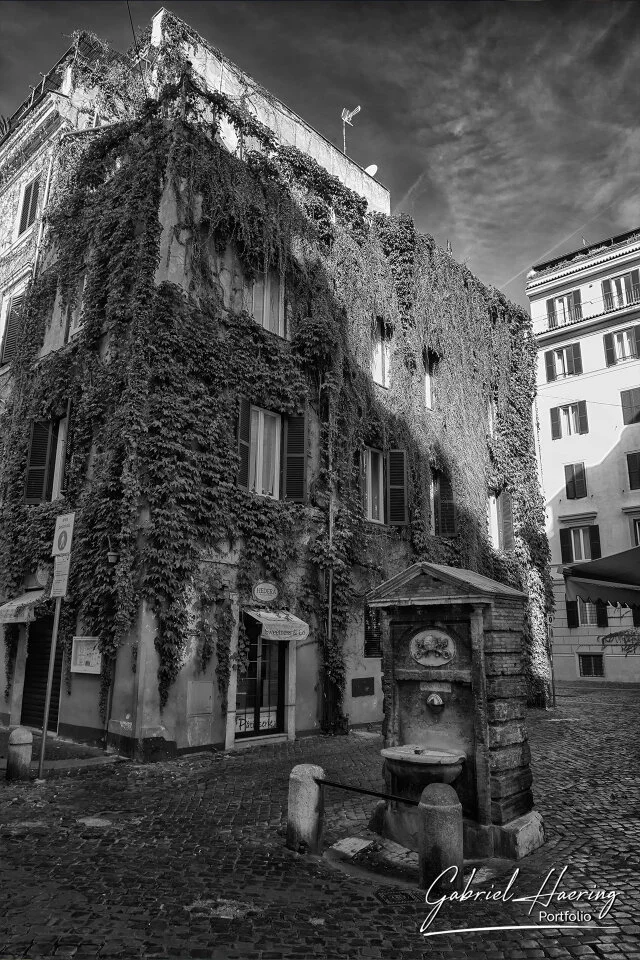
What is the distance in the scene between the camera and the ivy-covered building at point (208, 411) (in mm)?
10219

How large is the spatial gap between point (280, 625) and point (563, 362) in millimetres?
24533

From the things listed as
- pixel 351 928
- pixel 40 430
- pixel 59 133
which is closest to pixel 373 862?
pixel 351 928

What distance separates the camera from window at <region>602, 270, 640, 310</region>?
28.5 metres

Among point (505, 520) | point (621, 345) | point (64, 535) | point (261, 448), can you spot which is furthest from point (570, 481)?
point (64, 535)

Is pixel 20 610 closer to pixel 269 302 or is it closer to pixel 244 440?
pixel 244 440

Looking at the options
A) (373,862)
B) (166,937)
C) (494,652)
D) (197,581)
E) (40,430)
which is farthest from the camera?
(40,430)

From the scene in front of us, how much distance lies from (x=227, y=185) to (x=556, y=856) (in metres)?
12.0

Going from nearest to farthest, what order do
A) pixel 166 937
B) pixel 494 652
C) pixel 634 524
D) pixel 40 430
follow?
pixel 166 937
pixel 494 652
pixel 40 430
pixel 634 524

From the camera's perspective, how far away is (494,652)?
5691 millimetres

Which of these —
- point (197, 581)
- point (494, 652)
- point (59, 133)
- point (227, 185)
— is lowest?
point (494, 652)

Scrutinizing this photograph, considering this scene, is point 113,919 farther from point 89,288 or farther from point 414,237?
point 414,237

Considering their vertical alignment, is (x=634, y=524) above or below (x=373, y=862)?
above

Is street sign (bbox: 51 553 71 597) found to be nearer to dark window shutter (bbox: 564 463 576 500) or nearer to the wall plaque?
the wall plaque

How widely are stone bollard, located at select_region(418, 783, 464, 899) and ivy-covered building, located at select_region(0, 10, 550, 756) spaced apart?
19.1 ft
